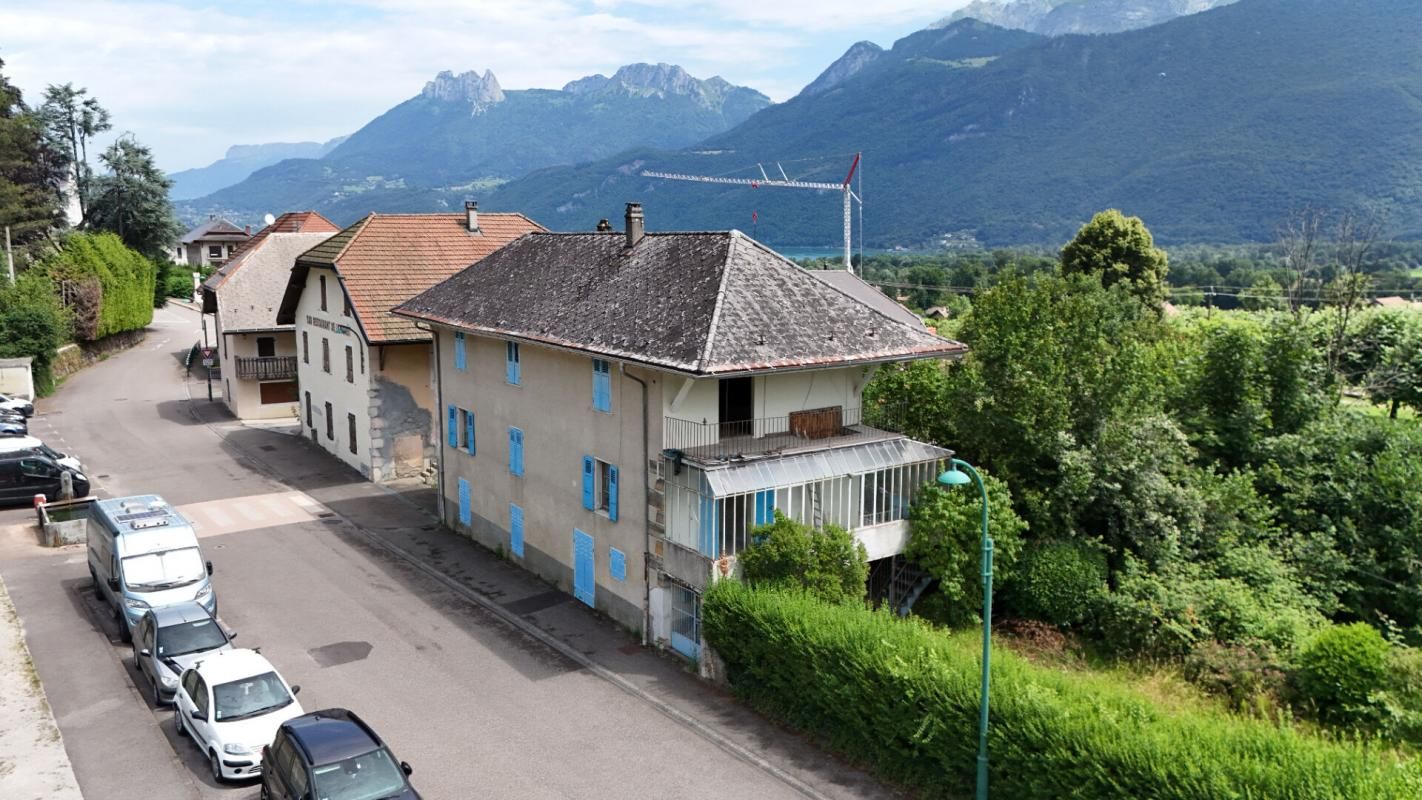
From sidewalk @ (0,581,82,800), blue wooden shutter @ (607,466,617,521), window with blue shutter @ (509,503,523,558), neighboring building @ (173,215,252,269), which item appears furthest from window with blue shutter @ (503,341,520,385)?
neighboring building @ (173,215,252,269)

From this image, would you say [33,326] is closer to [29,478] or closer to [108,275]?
[108,275]

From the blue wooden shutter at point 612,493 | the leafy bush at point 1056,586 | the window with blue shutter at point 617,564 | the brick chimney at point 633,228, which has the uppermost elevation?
the brick chimney at point 633,228

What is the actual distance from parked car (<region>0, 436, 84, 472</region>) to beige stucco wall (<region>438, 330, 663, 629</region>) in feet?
45.1

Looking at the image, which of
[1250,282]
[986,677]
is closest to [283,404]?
[986,677]

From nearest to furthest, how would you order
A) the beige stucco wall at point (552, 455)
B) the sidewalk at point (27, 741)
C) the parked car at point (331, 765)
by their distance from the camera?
the parked car at point (331, 765), the sidewalk at point (27, 741), the beige stucco wall at point (552, 455)

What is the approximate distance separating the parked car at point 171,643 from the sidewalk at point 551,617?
6445mm

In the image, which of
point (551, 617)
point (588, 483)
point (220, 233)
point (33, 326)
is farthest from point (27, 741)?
point (220, 233)

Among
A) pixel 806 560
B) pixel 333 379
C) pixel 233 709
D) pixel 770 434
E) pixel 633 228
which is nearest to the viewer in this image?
pixel 233 709

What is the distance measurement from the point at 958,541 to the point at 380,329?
2143 centimetres

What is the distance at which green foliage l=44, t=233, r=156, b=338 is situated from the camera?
57781 mm

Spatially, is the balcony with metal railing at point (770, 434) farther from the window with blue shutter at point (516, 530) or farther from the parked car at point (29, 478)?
the parked car at point (29, 478)

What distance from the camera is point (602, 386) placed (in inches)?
880

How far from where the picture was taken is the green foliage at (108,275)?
190ft

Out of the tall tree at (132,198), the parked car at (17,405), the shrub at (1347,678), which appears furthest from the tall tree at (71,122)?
the shrub at (1347,678)
